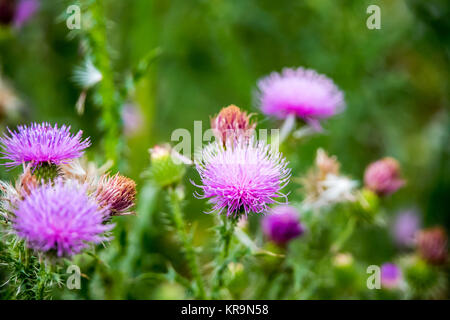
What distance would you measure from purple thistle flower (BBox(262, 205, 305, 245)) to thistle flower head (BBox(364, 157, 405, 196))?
0.34 metres

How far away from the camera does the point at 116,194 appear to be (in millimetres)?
1145

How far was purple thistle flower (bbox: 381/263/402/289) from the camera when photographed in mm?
1923

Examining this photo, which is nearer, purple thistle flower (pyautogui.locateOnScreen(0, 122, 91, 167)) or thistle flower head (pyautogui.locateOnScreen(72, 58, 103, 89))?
purple thistle flower (pyautogui.locateOnScreen(0, 122, 91, 167))

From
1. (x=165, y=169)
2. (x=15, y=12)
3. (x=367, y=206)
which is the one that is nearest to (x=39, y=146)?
(x=165, y=169)

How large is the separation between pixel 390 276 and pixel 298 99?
869 mm

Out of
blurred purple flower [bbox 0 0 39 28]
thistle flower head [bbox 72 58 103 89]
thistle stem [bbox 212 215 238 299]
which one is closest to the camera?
thistle stem [bbox 212 215 238 299]

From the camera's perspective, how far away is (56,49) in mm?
2838

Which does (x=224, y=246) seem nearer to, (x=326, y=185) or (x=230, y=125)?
(x=230, y=125)

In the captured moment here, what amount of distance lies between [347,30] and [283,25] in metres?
0.65

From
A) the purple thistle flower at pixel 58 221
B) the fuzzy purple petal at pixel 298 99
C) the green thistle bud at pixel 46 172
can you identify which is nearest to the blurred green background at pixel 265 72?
the fuzzy purple petal at pixel 298 99

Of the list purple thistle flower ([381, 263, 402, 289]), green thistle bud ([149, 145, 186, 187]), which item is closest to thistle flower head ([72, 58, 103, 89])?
green thistle bud ([149, 145, 186, 187])

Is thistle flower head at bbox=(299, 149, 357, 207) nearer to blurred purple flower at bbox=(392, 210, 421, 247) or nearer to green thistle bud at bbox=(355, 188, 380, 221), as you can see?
green thistle bud at bbox=(355, 188, 380, 221)

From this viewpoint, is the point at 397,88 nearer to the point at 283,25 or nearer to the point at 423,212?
the point at 423,212

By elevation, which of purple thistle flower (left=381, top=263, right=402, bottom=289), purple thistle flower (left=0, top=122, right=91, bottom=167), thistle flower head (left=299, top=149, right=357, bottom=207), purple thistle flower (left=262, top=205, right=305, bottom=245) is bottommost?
purple thistle flower (left=381, top=263, right=402, bottom=289)
